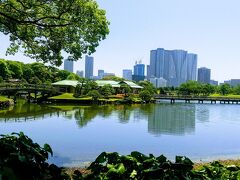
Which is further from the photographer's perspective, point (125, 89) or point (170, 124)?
point (125, 89)

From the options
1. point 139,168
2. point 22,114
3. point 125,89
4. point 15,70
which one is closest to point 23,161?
point 139,168

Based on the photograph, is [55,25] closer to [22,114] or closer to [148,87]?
[22,114]

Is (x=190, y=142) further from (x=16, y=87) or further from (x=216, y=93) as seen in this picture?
(x=216, y=93)

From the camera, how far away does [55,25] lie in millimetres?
11578

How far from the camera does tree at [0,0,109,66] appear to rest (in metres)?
11.3

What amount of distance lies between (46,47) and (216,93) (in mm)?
122276

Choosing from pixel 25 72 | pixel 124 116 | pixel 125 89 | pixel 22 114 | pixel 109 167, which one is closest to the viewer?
pixel 109 167

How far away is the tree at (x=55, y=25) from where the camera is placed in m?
11.3

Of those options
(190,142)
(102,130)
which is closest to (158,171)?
(190,142)

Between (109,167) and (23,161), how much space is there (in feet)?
2.83

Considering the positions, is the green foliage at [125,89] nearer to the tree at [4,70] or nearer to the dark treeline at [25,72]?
the dark treeline at [25,72]

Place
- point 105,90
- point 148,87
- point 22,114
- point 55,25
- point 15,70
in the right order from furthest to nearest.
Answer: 1. point 15,70
2. point 148,87
3. point 105,90
4. point 22,114
5. point 55,25

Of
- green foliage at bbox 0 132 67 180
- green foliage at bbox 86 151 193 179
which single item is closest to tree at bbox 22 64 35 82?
green foliage at bbox 0 132 67 180

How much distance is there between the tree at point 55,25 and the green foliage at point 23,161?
297 inches
